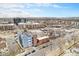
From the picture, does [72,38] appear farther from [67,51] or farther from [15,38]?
[15,38]

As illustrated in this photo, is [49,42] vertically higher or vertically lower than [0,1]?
lower

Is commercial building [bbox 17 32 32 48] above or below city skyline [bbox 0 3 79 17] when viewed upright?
below

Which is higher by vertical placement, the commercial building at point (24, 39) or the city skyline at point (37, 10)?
the city skyline at point (37, 10)

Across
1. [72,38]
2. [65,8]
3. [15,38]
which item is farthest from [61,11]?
[15,38]

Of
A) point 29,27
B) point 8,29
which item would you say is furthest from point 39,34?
point 8,29

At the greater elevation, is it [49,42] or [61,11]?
[61,11]

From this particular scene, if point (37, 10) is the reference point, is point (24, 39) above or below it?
below

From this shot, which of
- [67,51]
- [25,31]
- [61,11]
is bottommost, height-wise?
[67,51]

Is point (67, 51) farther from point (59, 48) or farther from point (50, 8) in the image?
point (50, 8)
